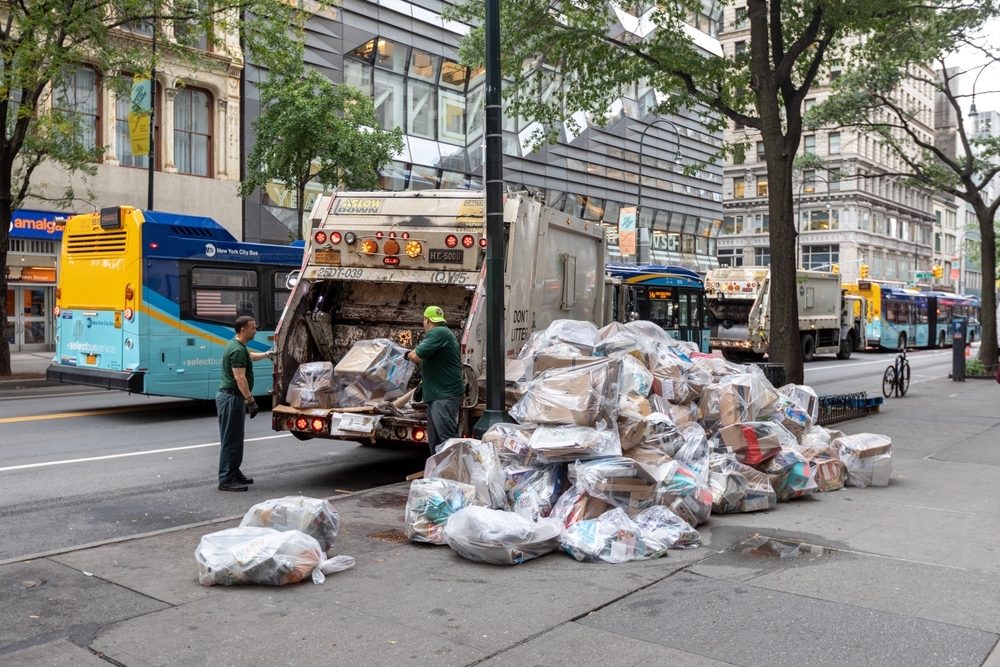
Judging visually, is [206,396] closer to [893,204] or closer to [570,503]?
[570,503]

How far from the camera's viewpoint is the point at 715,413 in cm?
848

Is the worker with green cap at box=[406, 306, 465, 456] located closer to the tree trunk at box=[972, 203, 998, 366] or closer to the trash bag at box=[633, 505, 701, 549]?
the trash bag at box=[633, 505, 701, 549]

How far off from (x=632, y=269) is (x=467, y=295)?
44.2 feet

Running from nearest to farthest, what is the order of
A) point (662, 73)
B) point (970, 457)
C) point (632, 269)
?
point (970, 457) → point (662, 73) → point (632, 269)

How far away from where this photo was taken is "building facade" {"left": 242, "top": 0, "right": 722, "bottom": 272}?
99.9 feet

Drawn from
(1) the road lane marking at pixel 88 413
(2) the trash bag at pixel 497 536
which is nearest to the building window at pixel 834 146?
(1) the road lane marking at pixel 88 413

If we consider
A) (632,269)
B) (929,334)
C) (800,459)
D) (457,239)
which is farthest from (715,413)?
(929,334)

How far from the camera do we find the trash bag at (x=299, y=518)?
5922mm

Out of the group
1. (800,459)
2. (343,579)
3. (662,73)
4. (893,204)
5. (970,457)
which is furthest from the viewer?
(893,204)

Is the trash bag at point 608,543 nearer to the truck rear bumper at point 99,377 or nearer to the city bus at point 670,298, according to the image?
the truck rear bumper at point 99,377

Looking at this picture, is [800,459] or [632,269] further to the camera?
[632,269]

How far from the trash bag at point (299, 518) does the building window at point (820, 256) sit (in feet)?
233

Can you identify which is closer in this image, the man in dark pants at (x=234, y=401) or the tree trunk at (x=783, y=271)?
the man in dark pants at (x=234, y=401)

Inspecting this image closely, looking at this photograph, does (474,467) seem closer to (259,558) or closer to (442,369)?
(442,369)
